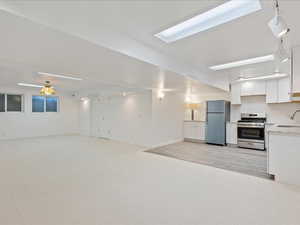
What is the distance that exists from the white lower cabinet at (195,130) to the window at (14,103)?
7959 mm

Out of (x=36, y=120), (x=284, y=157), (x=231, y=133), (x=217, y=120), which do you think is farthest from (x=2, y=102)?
(x=284, y=157)

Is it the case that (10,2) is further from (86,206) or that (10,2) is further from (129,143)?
(129,143)

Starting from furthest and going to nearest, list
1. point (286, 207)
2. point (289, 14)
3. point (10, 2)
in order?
point (286, 207), point (289, 14), point (10, 2)

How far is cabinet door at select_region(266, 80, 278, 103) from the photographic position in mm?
5479

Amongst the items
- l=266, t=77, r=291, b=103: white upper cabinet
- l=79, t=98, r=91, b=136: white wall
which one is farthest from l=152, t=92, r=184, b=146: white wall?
l=79, t=98, r=91, b=136: white wall

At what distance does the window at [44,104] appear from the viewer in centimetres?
819

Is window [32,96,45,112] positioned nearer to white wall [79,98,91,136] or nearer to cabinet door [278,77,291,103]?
white wall [79,98,91,136]

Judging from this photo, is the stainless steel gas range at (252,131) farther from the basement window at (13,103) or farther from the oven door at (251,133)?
the basement window at (13,103)

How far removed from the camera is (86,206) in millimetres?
2221

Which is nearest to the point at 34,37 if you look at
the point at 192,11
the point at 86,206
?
the point at 192,11

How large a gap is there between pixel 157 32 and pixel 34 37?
1.53m

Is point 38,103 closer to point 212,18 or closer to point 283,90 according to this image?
point 212,18

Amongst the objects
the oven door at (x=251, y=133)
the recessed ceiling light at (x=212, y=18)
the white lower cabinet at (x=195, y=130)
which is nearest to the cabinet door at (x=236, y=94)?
the oven door at (x=251, y=133)

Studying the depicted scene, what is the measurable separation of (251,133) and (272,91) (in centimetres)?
160
